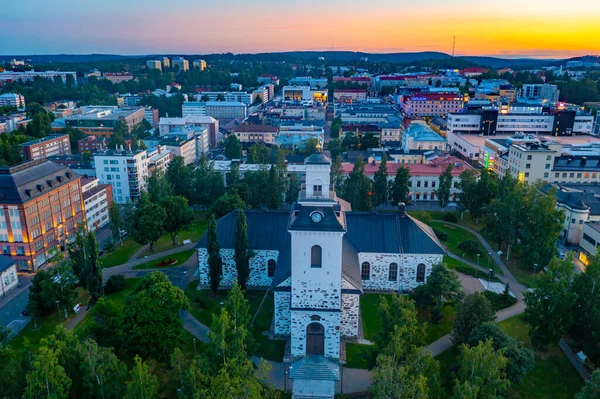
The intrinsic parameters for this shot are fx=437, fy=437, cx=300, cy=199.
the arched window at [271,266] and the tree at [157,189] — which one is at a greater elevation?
the tree at [157,189]

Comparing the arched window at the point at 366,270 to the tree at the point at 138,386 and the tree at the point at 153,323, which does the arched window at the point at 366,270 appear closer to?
the tree at the point at 153,323

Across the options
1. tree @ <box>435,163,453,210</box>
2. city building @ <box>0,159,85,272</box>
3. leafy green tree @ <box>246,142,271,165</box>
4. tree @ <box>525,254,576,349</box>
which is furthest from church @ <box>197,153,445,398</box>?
leafy green tree @ <box>246,142,271,165</box>

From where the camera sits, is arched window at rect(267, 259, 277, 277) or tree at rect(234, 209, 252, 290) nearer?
tree at rect(234, 209, 252, 290)

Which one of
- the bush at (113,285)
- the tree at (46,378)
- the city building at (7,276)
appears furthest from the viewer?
the city building at (7,276)

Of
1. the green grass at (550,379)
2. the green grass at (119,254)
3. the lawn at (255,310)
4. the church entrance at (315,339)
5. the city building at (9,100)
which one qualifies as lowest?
the green grass at (119,254)

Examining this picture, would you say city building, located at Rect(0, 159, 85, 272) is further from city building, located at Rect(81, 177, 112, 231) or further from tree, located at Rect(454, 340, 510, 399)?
tree, located at Rect(454, 340, 510, 399)

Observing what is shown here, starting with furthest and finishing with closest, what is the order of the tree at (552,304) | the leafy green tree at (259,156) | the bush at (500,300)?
the leafy green tree at (259,156), the bush at (500,300), the tree at (552,304)

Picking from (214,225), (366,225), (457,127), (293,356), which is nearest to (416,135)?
(457,127)

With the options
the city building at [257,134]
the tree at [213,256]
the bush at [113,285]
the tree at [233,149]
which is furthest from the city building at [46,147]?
the tree at [213,256]
